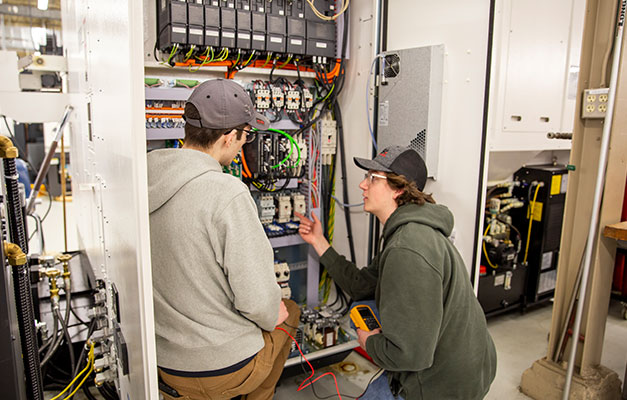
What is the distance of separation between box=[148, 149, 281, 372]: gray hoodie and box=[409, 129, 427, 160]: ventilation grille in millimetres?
1193

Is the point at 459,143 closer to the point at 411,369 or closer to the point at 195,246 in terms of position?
the point at 411,369

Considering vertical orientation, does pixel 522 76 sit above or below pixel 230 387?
above

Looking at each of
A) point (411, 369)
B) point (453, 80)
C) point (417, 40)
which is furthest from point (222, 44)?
point (411, 369)

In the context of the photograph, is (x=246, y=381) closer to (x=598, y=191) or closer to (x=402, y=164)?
(x=402, y=164)

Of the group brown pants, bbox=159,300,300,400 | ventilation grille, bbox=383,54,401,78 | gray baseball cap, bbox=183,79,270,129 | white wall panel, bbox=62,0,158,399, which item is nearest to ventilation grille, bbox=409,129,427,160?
ventilation grille, bbox=383,54,401,78

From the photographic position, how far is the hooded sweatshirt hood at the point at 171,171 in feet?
4.36

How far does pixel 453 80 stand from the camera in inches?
89.3

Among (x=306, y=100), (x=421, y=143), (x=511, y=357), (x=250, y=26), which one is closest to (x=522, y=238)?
(x=511, y=357)

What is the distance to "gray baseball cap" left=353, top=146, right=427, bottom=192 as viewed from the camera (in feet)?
5.53

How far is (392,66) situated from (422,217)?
116 cm

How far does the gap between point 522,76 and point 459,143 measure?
41.0 inches

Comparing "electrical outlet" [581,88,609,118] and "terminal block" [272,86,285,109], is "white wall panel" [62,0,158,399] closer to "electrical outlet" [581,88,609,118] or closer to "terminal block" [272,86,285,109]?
"terminal block" [272,86,285,109]

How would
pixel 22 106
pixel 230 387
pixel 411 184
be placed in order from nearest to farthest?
pixel 230 387
pixel 411 184
pixel 22 106

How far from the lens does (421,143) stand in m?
2.32
